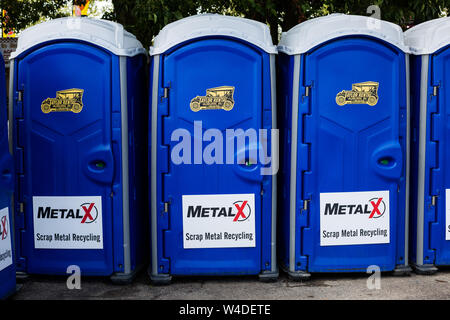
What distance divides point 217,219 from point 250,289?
589 mm

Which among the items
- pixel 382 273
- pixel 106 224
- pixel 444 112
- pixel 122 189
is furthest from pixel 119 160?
pixel 444 112

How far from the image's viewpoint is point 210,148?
12.4ft

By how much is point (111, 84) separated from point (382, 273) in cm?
262

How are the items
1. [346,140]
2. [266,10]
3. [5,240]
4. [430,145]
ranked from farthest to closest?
[266,10] < [430,145] < [346,140] < [5,240]

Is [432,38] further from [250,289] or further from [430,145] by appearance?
[250,289]

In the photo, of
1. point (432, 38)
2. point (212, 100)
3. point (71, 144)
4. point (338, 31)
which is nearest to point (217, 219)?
point (212, 100)

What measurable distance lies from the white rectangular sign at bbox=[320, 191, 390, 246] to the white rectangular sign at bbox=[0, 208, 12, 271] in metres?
2.30

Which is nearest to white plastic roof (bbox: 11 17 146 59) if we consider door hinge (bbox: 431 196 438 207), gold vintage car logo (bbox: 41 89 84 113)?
gold vintage car logo (bbox: 41 89 84 113)

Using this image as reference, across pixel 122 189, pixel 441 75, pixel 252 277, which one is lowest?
pixel 252 277

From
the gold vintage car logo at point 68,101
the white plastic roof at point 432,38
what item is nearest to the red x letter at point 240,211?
the gold vintage car logo at point 68,101

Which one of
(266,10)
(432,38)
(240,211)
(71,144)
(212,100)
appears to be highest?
(266,10)

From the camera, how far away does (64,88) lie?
3748 millimetres

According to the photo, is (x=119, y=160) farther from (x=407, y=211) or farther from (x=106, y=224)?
(x=407, y=211)

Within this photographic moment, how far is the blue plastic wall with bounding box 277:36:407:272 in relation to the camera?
12.4 ft
